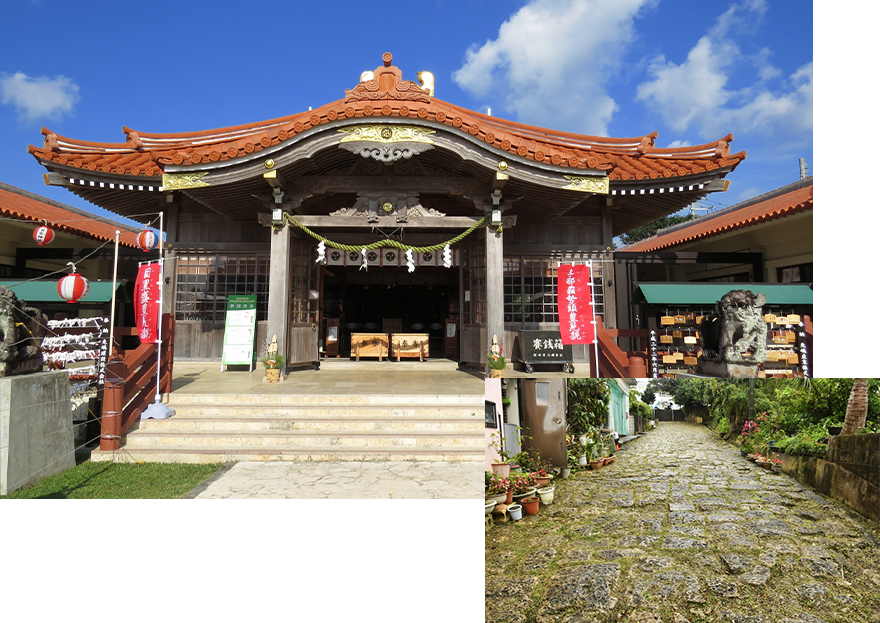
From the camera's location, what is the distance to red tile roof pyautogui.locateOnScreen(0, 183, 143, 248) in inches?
409

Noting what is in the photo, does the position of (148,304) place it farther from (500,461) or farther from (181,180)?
(500,461)

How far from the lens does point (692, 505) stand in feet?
7.80

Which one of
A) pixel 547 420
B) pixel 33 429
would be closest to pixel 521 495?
pixel 547 420

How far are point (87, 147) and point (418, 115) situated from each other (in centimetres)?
704

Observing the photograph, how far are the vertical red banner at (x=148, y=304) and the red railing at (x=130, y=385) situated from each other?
16 cm

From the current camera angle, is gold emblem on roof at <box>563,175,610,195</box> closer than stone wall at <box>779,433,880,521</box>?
No

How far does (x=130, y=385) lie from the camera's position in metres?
6.41

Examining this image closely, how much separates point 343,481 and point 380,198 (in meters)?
5.66

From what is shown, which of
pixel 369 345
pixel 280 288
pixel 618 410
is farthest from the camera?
pixel 369 345

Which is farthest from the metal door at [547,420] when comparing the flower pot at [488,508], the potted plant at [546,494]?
the flower pot at [488,508]

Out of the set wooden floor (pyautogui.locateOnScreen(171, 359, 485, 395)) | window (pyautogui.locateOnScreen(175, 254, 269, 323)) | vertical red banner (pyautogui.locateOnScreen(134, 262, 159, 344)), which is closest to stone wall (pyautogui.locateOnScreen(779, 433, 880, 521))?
wooden floor (pyautogui.locateOnScreen(171, 359, 485, 395))

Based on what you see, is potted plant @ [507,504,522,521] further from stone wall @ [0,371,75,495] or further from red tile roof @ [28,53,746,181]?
red tile roof @ [28,53,746,181]

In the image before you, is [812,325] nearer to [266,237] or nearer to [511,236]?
[511,236]

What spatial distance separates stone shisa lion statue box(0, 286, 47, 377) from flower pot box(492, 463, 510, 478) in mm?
5664
